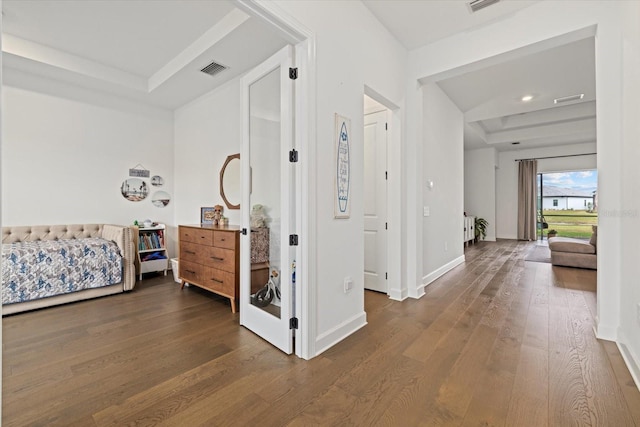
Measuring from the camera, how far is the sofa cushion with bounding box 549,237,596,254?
4957mm

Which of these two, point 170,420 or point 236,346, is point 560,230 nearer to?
point 236,346

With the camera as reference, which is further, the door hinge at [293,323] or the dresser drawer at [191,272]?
the dresser drawer at [191,272]

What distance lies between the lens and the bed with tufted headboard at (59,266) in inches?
125

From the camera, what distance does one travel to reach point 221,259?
3.35 m

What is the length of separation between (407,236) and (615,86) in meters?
2.24

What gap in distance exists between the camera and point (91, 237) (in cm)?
444

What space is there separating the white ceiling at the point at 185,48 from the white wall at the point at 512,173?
3731 mm

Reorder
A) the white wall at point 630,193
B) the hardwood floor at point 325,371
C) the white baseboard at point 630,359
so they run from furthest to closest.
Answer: the white wall at point 630,193
the white baseboard at point 630,359
the hardwood floor at point 325,371

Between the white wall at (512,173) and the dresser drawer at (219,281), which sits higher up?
the white wall at (512,173)

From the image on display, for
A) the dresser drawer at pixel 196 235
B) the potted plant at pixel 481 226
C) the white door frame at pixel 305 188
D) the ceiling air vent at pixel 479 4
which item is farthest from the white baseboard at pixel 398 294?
the potted plant at pixel 481 226

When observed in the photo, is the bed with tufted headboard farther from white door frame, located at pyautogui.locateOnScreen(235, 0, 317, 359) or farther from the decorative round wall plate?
white door frame, located at pyautogui.locateOnScreen(235, 0, 317, 359)

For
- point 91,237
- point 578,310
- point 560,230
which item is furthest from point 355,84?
point 560,230

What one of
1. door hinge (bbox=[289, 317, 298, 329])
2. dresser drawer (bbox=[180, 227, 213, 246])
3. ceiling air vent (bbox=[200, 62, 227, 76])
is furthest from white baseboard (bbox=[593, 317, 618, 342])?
ceiling air vent (bbox=[200, 62, 227, 76])

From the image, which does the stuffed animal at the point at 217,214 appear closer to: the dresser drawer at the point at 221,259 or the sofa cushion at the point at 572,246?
the dresser drawer at the point at 221,259
